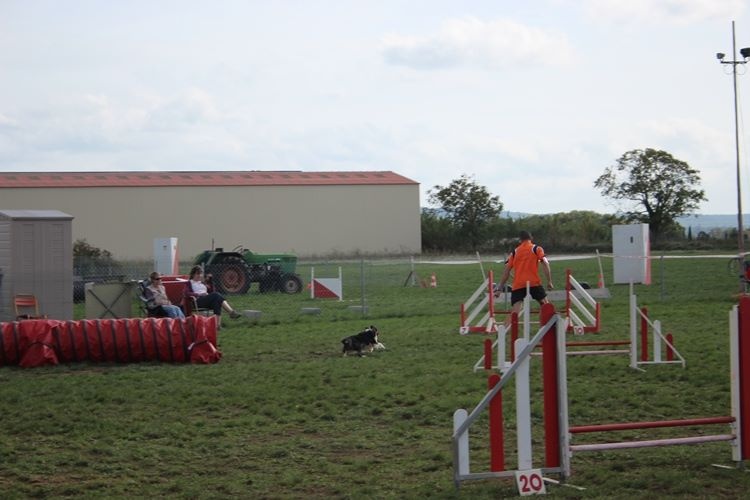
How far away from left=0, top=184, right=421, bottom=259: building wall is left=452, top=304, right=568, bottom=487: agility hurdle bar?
4321cm

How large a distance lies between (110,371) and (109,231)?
36349 millimetres

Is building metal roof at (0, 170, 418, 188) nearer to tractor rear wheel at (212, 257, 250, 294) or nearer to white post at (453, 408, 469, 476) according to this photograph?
tractor rear wheel at (212, 257, 250, 294)

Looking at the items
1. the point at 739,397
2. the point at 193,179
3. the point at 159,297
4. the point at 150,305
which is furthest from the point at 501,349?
the point at 193,179

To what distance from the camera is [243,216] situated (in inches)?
2026

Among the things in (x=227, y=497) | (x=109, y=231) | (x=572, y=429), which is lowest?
(x=227, y=497)

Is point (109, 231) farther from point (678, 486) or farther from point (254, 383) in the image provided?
point (678, 486)

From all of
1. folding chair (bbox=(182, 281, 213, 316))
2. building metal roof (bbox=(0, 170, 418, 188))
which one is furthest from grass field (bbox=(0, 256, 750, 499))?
building metal roof (bbox=(0, 170, 418, 188))

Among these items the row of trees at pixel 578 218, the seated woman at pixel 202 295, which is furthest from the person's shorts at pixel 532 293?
the row of trees at pixel 578 218

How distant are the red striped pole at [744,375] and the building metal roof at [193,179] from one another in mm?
44620

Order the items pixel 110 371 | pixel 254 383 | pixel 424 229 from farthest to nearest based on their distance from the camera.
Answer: pixel 424 229, pixel 110 371, pixel 254 383

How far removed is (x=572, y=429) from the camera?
271 inches

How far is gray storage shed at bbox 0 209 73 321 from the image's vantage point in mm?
19625

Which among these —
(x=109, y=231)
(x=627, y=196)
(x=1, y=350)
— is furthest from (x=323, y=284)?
(x=627, y=196)

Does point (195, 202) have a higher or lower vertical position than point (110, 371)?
higher
